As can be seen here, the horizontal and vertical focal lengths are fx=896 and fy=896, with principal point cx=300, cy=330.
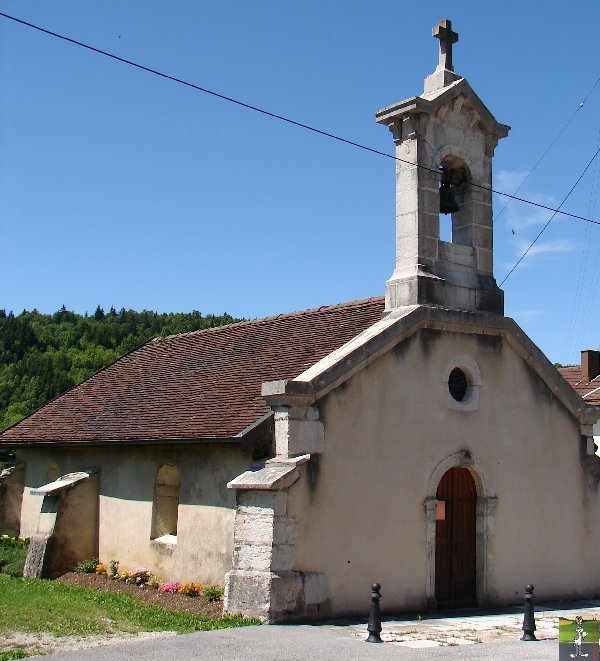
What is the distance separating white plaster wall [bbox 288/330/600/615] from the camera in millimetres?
13547

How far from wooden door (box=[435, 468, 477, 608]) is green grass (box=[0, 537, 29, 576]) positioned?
8.25 m

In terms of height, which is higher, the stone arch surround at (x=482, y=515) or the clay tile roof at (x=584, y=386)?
the clay tile roof at (x=584, y=386)

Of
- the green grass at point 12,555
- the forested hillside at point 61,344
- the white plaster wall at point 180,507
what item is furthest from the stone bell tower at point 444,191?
the forested hillside at point 61,344

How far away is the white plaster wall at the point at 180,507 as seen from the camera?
14688 mm

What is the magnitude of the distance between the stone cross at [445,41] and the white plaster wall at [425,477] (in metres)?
5.03

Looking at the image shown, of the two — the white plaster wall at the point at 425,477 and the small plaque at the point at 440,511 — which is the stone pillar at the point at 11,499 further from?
the small plaque at the point at 440,511

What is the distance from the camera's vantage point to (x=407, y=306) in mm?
14953

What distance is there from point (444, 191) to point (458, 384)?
345 centimetres

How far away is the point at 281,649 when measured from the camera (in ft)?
35.0

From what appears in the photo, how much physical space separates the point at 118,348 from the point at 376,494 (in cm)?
4061

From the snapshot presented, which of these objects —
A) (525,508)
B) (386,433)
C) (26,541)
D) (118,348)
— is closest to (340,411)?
(386,433)
